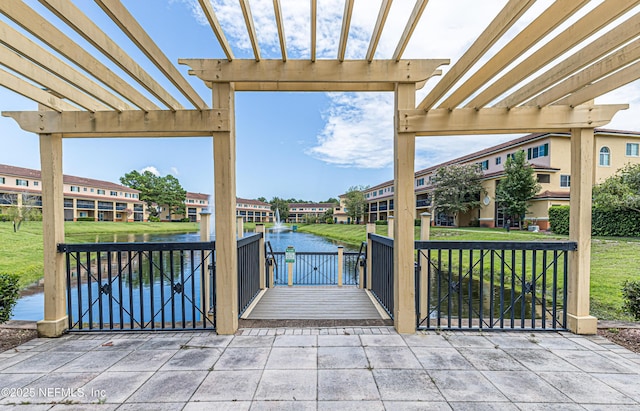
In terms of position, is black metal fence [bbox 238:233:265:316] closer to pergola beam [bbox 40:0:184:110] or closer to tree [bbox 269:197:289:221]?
pergola beam [bbox 40:0:184:110]

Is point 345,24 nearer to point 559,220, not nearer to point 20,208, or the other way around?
point 559,220

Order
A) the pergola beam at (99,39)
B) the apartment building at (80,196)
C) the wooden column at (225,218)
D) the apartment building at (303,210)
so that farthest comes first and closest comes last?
the apartment building at (303,210) → the apartment building at (80,196) → the wooden column at (225,218) → the pergola beam at (99,39)

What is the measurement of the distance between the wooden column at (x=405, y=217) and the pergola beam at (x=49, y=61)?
3.39 metres

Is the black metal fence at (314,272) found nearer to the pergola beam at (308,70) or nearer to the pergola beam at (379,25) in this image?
the pergola beam at (308,70)

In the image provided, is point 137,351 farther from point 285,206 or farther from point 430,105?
point 285,206

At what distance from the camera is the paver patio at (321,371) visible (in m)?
2.06

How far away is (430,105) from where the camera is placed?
318 centimetres

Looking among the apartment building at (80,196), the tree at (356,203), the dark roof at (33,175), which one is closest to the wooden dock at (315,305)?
the apartment building at (80,196)

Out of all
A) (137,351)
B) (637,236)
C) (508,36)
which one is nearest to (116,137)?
(137,351)

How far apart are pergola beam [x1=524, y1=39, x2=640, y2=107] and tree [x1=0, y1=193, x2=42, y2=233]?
26.9 metres

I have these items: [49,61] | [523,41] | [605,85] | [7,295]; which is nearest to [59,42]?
[49,61]

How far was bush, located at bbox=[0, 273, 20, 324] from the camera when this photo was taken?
321cm

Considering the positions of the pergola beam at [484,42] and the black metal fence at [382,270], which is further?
the black metal fence at [382,270]

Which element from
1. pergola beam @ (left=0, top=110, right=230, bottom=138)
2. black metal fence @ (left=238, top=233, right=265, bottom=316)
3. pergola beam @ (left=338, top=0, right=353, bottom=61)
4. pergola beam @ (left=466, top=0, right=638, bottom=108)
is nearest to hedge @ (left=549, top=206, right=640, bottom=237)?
pergola beam @ (left=466, top=0, right=638, bottom=108)
